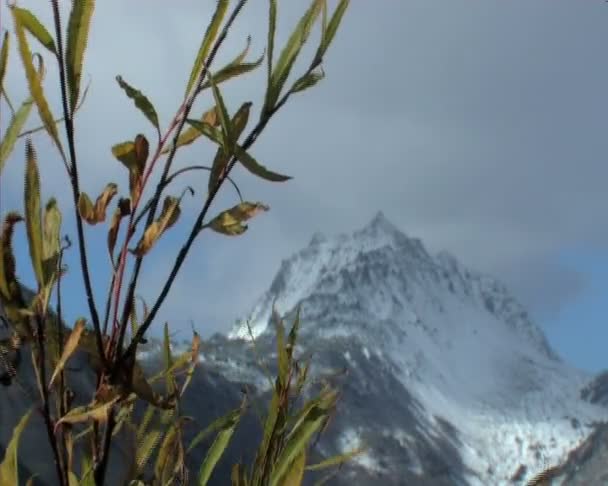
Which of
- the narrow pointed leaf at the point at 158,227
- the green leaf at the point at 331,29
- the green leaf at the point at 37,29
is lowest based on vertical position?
the narrow pointed leaf at the point at 158,227

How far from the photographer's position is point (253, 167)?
1.53 metres

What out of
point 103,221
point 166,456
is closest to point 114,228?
point 103,221

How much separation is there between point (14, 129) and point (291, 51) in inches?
18.5

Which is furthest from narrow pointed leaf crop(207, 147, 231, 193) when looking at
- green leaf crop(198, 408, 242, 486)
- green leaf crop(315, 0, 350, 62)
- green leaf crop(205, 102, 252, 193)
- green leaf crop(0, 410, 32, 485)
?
green leaf crop(198, 408, 242, 486)

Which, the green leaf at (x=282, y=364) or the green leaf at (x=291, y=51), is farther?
the green leaf at (x=282, y=364)

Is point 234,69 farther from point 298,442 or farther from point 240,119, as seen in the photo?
point 298,442

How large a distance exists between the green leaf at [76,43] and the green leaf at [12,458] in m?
0.45

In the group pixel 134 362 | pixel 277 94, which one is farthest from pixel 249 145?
pixel 134 362

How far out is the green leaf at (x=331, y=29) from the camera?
164cm

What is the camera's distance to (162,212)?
1569 millimetres

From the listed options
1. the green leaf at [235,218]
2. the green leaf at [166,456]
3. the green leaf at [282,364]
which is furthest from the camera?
the green leaf at [166,456]

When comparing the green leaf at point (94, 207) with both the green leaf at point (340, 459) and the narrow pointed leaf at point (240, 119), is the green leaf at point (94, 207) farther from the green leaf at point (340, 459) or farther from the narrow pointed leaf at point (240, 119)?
the green leaf at point (340, 459)

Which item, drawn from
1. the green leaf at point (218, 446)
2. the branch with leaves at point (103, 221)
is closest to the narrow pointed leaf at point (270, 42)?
the branch with leaves at point (103, 221)

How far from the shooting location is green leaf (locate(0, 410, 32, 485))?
139 cm
